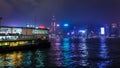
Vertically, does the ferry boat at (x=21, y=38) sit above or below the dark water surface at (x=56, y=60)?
above

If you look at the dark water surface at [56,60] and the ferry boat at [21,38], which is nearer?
the dark water surface at [56,60]

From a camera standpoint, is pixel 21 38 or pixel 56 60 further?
pixel 21 38

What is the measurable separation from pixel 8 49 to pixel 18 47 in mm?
6467

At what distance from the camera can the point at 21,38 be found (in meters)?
107

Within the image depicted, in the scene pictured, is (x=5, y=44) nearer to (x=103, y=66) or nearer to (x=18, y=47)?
(x=18, y=47)

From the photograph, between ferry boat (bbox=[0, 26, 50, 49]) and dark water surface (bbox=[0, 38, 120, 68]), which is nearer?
dark water surface (bbox=[0, 38, 120, 68])

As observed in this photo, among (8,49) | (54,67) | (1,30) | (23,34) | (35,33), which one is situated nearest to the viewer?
(54,67)

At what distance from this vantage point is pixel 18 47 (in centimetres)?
10150

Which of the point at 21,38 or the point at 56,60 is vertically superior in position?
the point at 21,38

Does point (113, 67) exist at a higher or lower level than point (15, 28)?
lower

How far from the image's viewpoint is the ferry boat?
324 ft

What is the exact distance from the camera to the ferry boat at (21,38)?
3892 inches

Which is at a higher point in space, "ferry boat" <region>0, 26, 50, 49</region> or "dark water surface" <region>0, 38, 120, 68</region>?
"ferry boat" <region>0, 26, 50, 49</region>

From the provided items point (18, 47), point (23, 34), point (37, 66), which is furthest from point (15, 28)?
point (37, 66)
